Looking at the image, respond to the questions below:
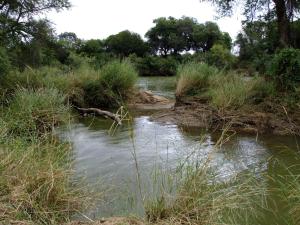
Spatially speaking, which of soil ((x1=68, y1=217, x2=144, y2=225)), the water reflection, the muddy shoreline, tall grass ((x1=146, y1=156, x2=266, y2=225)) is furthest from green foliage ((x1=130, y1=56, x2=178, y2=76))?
soil ((x1=68, y1=217, x2=144, y2=225))

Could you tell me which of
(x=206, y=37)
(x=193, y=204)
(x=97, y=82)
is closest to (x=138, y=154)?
(x=193, y=204)

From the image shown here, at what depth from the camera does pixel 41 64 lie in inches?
926

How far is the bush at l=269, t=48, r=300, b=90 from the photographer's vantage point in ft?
38.2

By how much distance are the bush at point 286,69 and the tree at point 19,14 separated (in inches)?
524

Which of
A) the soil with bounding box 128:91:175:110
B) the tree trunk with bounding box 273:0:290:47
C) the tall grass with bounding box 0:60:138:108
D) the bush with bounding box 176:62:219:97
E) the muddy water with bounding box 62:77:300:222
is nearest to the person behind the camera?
the muddy water with bounding box 62:77:300:222

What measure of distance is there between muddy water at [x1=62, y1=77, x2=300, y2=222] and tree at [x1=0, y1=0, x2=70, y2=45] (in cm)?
1072

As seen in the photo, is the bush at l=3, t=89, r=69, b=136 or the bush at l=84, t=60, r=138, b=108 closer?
the bush at l=3, t=89, r=69, b=136

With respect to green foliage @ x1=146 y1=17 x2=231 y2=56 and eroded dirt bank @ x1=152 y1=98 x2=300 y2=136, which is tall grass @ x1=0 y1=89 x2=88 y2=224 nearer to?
eroded dirt bank @ x1=152 y1=98 x2=300 y2=136

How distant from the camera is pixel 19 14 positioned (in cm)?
2172

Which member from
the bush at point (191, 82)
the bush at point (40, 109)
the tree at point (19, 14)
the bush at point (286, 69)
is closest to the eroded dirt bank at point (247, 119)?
the bush at point (286, 69)

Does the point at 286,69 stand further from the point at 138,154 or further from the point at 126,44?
the point at 126,44

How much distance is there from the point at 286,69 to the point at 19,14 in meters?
14.6

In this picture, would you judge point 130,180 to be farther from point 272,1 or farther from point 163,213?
point 272,1

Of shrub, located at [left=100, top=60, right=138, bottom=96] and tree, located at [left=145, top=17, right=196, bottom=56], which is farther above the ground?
tree, located at [left=145, top=17, right=196, bottom=56]
